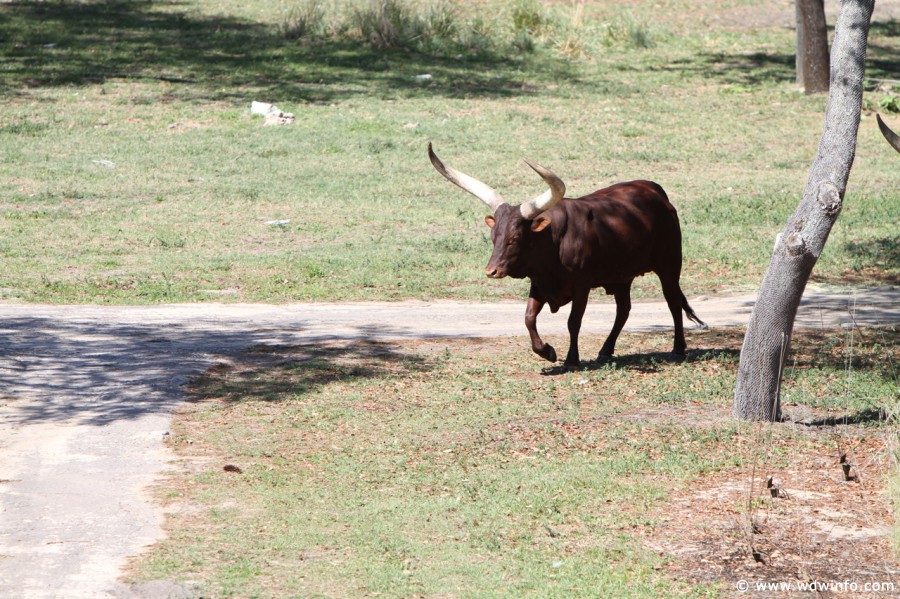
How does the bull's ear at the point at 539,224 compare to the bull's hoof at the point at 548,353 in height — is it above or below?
above

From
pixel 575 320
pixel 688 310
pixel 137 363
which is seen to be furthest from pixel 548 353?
pixel 137 363

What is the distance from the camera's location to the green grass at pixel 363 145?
1588 cm

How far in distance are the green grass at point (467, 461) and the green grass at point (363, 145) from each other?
12.9 feet

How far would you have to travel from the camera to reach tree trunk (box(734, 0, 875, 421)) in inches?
347

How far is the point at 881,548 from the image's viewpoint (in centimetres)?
678

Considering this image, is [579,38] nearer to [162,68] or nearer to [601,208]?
[162,68]

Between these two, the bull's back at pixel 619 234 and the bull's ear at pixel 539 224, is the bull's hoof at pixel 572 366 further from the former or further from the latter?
the bull's ear at pixel 539 224

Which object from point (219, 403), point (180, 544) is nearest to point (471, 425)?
point (219, 403)

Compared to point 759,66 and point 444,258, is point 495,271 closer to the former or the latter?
point 444,258

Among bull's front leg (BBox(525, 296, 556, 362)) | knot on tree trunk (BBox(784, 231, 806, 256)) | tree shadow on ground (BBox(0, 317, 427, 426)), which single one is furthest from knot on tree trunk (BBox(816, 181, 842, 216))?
tree shadow on ground (BBox(0, 317, 427, 426))

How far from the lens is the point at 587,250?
1084 cm

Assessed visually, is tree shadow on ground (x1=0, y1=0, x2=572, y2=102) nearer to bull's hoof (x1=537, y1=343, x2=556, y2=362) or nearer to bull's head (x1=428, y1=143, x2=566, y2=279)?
bull's head (x1=428, y1=143, x2=566, y2=279)

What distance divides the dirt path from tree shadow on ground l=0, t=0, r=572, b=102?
40.0 ft

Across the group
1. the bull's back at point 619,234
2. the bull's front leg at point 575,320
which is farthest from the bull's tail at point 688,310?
the bull's front leg at point 575,320
